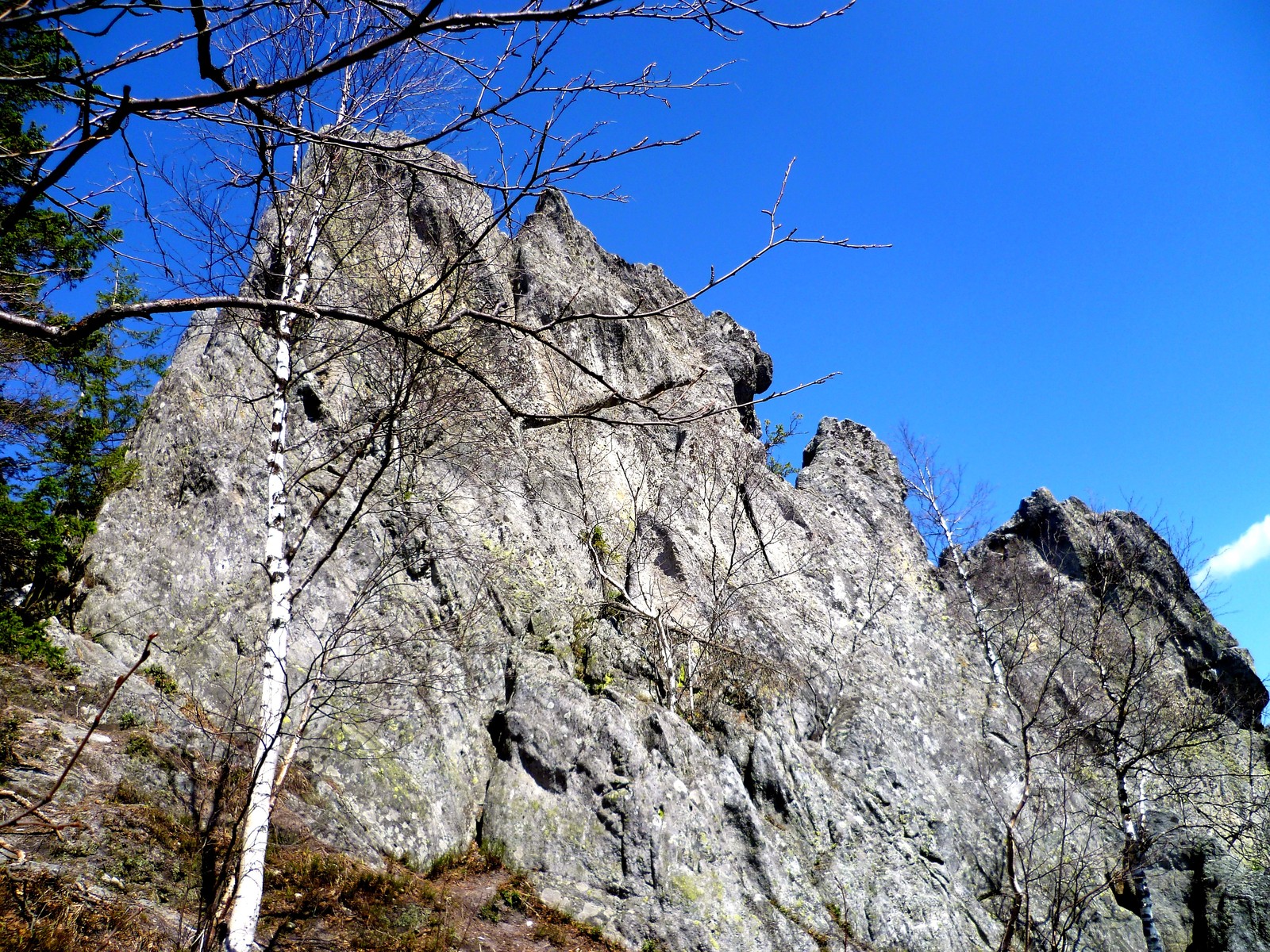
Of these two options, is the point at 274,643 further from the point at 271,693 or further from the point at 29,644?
the point at 29,644

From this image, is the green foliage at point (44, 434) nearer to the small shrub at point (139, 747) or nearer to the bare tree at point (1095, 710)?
the small shrub at point (139, 747)

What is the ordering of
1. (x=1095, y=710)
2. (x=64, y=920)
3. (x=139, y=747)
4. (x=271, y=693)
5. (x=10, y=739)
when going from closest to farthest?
(x=64, y=920) < (x=271, y=693) < (x=10, y=739) < (x=139, y=747) < (x=1095, y=710)

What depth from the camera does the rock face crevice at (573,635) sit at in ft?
28.4

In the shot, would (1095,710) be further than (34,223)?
Yes

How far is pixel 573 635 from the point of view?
1259 cm

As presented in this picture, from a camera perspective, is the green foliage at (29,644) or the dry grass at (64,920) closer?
the dry grass at (64,920)

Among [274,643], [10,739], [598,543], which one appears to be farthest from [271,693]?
[598,543]

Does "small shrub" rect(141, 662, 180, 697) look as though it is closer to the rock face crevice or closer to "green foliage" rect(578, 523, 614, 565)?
the rock face crevice

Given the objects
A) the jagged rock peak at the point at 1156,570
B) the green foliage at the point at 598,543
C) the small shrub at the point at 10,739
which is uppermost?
the jagged rock peak at the point at 1156,570

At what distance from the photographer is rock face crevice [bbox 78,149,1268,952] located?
8.66 meters

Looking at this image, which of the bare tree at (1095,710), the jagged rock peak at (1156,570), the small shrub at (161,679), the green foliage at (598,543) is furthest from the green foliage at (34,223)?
the jagged rock peak at (1156,570)

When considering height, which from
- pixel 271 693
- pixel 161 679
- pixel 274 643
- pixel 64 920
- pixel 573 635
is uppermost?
pixel 573 635

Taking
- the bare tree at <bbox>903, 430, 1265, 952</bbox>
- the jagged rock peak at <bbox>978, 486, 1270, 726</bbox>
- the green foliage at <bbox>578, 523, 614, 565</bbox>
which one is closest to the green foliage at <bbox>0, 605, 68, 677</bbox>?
the green foliage at <bbox>578, 523, 614, 565</bbox>

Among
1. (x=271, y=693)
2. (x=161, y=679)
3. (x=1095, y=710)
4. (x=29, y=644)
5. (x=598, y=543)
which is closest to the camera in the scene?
(x=271, y=693)
